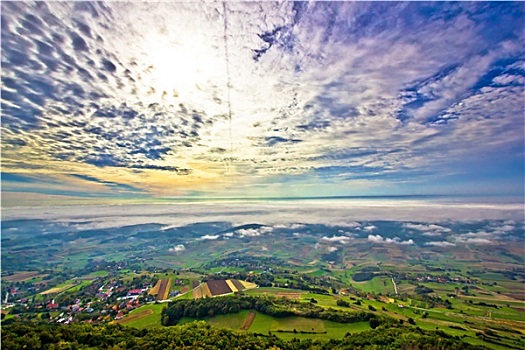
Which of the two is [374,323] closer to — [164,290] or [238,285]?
[238,285]

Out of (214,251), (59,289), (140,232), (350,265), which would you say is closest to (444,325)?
(350,265)

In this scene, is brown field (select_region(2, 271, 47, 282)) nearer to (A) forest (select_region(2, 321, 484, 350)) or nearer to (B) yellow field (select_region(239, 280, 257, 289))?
(B) yellow field (select_region(239, 280, 257, 289))

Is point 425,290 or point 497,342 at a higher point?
point 497,342

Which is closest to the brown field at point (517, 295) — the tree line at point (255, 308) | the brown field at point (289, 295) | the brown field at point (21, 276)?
the tree line at point (255, 308)

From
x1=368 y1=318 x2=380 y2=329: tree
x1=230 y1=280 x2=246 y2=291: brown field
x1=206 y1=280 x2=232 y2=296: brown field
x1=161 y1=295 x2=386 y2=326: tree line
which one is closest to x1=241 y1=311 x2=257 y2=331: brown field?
x1=161 y1=295 x2=386 y2=326: tree line

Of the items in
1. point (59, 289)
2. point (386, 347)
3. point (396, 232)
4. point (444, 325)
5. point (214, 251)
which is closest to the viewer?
point (386, 347)

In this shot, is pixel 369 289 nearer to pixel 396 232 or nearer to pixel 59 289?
pixel 59 289

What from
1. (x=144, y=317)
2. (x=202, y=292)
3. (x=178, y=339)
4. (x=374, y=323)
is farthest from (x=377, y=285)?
(x=178, y=339)
